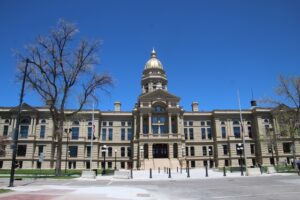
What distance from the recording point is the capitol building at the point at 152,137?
6444cm

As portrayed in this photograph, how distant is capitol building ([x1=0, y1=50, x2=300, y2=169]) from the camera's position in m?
64.4

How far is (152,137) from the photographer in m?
64.7

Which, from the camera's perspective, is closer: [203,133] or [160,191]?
[160,191]

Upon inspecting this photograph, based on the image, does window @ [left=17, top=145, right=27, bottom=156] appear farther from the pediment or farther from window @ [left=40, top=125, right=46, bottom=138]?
the pediment

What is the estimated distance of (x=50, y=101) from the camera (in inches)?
1356


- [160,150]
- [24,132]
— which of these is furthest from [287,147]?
[24,132]

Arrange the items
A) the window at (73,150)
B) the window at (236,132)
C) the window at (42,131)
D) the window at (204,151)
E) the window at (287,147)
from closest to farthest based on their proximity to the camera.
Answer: the window at (42,131) < the window at (73,150) < the window at (287,147) < the window at (204,151) < the window at (236,132)

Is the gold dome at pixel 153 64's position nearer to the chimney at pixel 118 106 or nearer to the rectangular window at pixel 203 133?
the chimney at pixel 118 106

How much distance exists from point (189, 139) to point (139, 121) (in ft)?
50.6

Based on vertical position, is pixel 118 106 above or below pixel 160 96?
below

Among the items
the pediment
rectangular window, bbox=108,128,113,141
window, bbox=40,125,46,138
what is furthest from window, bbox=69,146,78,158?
the pediment

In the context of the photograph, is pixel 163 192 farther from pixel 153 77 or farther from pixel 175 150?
pixel 153 77

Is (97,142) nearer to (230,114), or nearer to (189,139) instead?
(189,139)

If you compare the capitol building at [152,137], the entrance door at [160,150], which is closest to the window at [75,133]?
the capitol building at [152,137]
